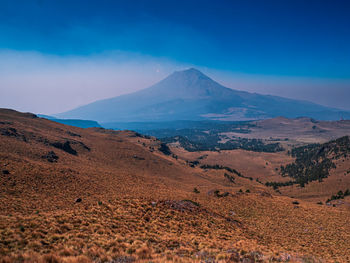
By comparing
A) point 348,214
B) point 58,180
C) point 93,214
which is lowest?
point 348,214

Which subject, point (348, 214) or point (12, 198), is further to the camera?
point (348, 214)

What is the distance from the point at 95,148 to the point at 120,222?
218 feet

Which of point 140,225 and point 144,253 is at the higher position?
point 144,253

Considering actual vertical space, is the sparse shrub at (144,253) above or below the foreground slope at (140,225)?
above

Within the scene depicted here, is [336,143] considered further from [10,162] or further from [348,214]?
[10,162]

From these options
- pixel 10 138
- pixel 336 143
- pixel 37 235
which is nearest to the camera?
pixel 37 235

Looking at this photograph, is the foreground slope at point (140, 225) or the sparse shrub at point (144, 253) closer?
the sparse shrub at point (144, 253)

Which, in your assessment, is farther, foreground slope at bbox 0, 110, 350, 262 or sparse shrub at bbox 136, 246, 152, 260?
foreground slope at bbox 0, 110, 350, 262

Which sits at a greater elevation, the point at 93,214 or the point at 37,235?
the point at 37,235

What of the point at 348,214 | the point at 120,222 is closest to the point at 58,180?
the point at 120,222

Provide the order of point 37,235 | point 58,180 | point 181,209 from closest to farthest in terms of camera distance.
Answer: point 37,235
point 181,209
point 58,180

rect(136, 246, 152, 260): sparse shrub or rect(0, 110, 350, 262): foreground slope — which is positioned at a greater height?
rect(136, 246, 152, 260): sparse shrub

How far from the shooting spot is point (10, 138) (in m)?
48.2

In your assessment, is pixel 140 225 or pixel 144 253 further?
pixel 140 225
